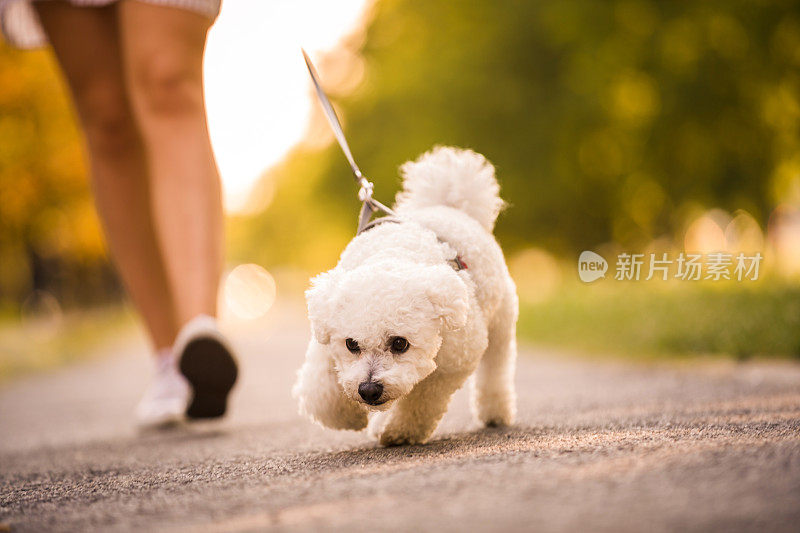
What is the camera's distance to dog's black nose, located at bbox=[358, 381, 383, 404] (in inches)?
102

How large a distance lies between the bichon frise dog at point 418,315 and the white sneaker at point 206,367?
2.22 feet

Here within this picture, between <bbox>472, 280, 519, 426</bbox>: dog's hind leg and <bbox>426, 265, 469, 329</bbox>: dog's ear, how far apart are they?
0.73 metres

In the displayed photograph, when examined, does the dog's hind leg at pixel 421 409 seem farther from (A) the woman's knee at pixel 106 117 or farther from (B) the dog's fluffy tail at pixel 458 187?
(A) the woman's knee at pixel 106 117

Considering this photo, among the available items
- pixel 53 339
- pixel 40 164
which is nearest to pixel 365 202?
pixel 53 339

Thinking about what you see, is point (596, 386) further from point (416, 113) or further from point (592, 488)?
point (416, 113)

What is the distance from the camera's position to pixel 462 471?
219 centimetres

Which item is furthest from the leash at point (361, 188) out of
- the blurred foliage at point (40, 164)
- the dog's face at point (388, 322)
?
the blurred foliage at point (40, 164)

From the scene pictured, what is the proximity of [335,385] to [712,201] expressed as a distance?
15.4 metres

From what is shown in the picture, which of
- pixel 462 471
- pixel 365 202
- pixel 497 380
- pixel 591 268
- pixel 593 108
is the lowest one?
pixel 462 471

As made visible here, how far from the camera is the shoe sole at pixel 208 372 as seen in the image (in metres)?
3.66

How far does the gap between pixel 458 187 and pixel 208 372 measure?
136 centimetres

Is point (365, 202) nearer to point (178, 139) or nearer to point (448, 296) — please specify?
point (448, 296)

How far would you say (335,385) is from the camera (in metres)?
2.97

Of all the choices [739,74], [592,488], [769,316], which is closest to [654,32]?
[739,74]
